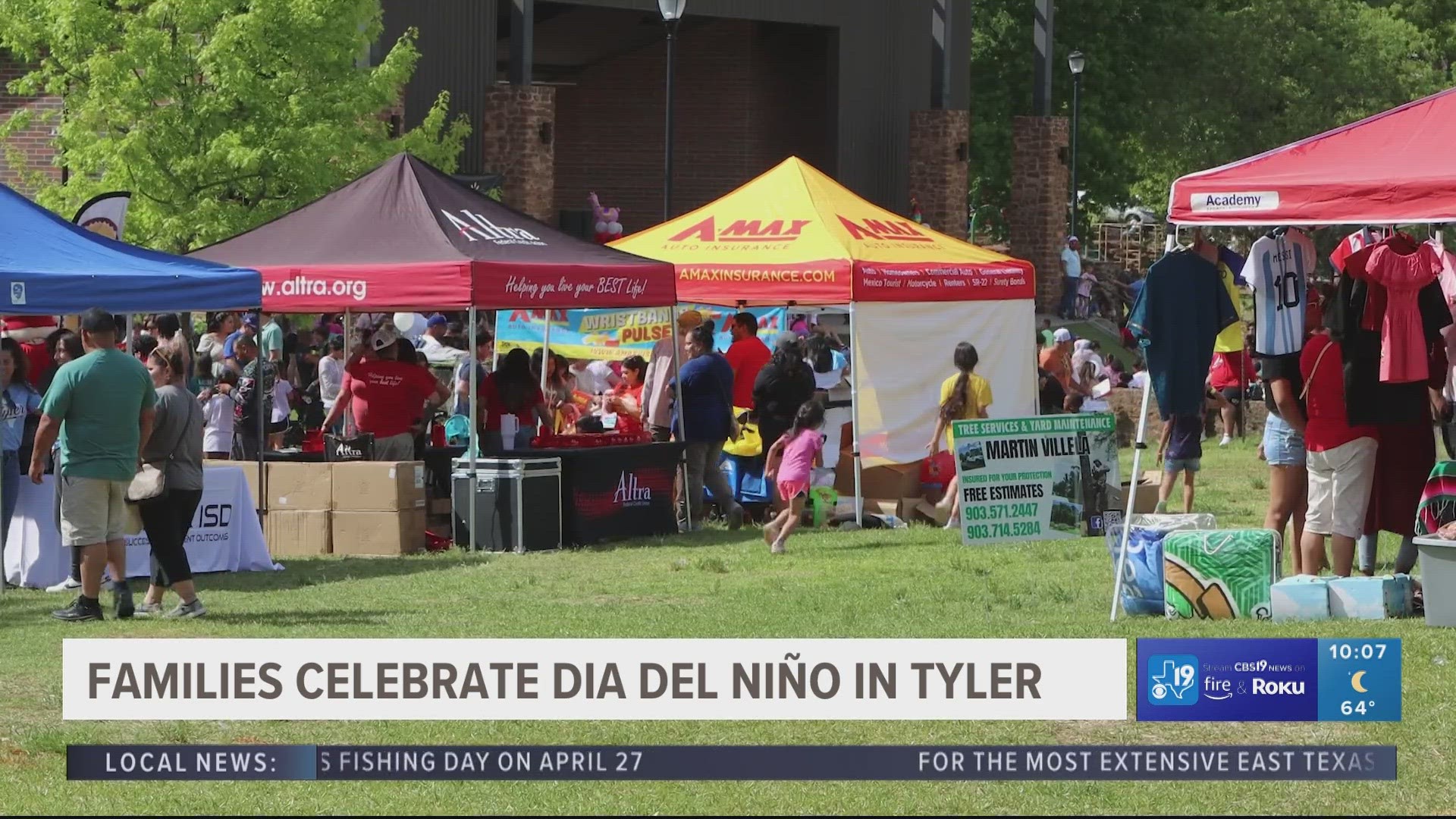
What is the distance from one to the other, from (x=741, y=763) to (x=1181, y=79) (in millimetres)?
45085

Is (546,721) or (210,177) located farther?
(210,177)

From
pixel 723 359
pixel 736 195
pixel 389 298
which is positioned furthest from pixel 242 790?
pixel 736 195

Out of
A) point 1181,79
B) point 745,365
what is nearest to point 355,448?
point 745,365

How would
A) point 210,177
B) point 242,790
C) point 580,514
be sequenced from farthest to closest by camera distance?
point 210,177 → point 580,514 → point 242,790

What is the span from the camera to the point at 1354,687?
28.1 ft

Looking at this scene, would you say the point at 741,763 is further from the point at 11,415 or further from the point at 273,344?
the point at 273,344

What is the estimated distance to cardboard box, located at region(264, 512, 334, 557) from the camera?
1645 centimetres

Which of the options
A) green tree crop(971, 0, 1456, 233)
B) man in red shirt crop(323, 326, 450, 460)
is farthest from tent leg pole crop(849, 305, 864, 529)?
green tree crop(971, 0, 1456, 233)

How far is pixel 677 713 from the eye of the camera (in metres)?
8.55

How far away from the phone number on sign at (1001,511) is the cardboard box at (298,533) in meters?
4.94

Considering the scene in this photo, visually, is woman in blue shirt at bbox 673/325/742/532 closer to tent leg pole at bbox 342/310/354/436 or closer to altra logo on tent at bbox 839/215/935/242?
altra logo on tent at bbox 839/215/935/242

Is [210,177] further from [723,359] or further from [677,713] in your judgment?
[677,713]

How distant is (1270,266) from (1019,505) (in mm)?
5322

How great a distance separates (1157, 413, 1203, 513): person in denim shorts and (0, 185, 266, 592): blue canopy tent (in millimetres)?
7048
